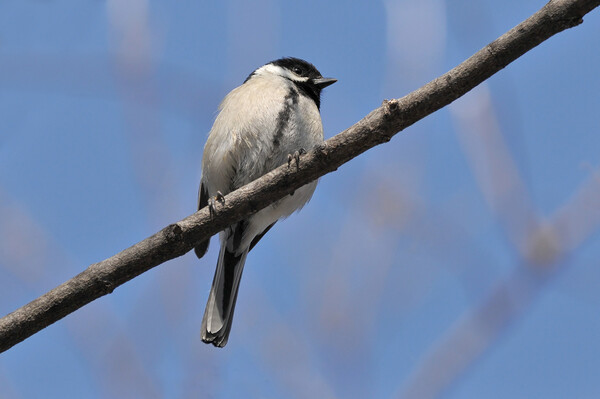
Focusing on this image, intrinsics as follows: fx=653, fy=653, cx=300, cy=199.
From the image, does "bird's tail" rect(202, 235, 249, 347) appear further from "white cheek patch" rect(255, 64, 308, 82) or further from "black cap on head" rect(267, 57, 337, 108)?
"white cheek patch" rect(255, 64, 308, 82)

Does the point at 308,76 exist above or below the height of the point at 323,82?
above

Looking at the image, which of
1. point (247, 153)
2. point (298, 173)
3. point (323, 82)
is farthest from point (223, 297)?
point (323, 82)

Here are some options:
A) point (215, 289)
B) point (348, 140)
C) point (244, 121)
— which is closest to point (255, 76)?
point (244, 121)

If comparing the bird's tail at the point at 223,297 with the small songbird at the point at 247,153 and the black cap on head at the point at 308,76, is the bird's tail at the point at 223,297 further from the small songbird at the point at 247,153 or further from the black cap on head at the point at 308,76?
the black cap on head at the point at 308,76

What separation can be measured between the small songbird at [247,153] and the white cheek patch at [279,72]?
0.33 meters

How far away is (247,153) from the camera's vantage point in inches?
192

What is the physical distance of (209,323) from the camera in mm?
4789

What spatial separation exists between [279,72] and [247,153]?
4.32 ft

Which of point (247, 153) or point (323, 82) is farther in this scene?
point (323, 82)

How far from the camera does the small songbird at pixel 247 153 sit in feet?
15.8

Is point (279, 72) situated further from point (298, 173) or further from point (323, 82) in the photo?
point (298, 173)

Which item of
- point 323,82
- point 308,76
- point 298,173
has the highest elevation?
point 308,76

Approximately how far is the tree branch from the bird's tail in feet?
4.53

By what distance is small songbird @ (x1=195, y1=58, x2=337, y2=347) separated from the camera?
4805 mm
